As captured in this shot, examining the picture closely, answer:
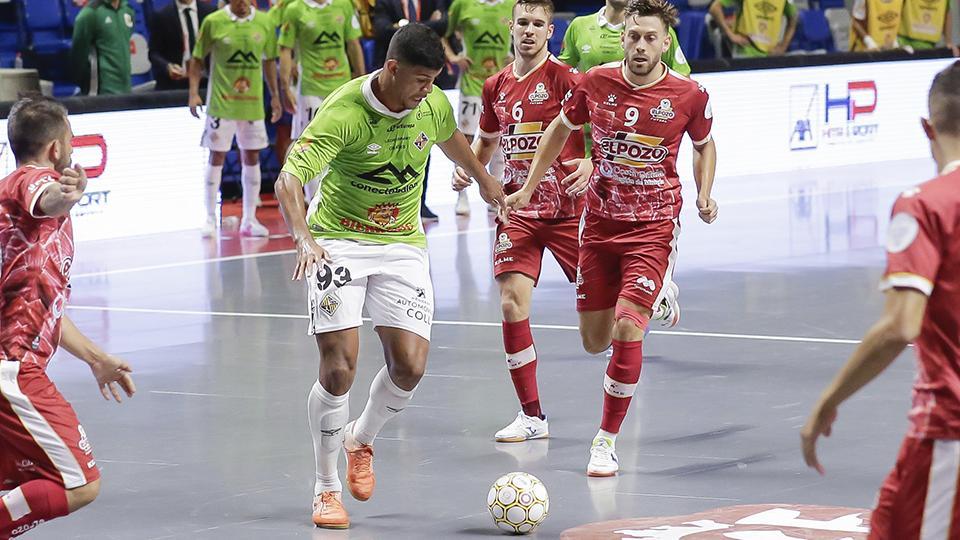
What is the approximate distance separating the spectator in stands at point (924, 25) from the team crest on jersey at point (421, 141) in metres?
18.7

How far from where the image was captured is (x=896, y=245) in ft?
12.1

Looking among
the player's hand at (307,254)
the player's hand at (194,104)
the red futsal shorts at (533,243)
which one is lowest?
the player's hand at (194,104)

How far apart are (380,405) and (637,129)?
5.92 feet

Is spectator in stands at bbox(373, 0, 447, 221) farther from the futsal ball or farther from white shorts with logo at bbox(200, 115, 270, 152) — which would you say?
the futsal ball

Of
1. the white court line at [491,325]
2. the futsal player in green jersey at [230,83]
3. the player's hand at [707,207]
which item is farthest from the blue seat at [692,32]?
the player's hand at [707,207]

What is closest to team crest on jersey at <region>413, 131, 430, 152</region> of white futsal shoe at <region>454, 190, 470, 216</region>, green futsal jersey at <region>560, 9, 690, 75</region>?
green futsal jersey at <region>560, 9, 690, 75</region>

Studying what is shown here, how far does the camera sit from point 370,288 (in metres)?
6.55

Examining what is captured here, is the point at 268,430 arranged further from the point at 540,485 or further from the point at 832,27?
the point at 832,27

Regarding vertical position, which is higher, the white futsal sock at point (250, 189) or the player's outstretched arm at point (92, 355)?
the player's outstretched arm at point (92, 355)

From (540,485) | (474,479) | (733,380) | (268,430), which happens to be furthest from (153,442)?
(733,380)

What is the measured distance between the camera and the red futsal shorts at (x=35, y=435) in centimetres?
494

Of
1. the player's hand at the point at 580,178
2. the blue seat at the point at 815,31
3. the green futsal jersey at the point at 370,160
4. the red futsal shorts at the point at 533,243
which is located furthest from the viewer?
the blue seat at the point at 815,31

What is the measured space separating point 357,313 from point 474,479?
1.01m

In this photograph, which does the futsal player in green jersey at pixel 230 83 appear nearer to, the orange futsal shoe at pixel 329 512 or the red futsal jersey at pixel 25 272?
the orange futsal shoe at pixel 329 512
